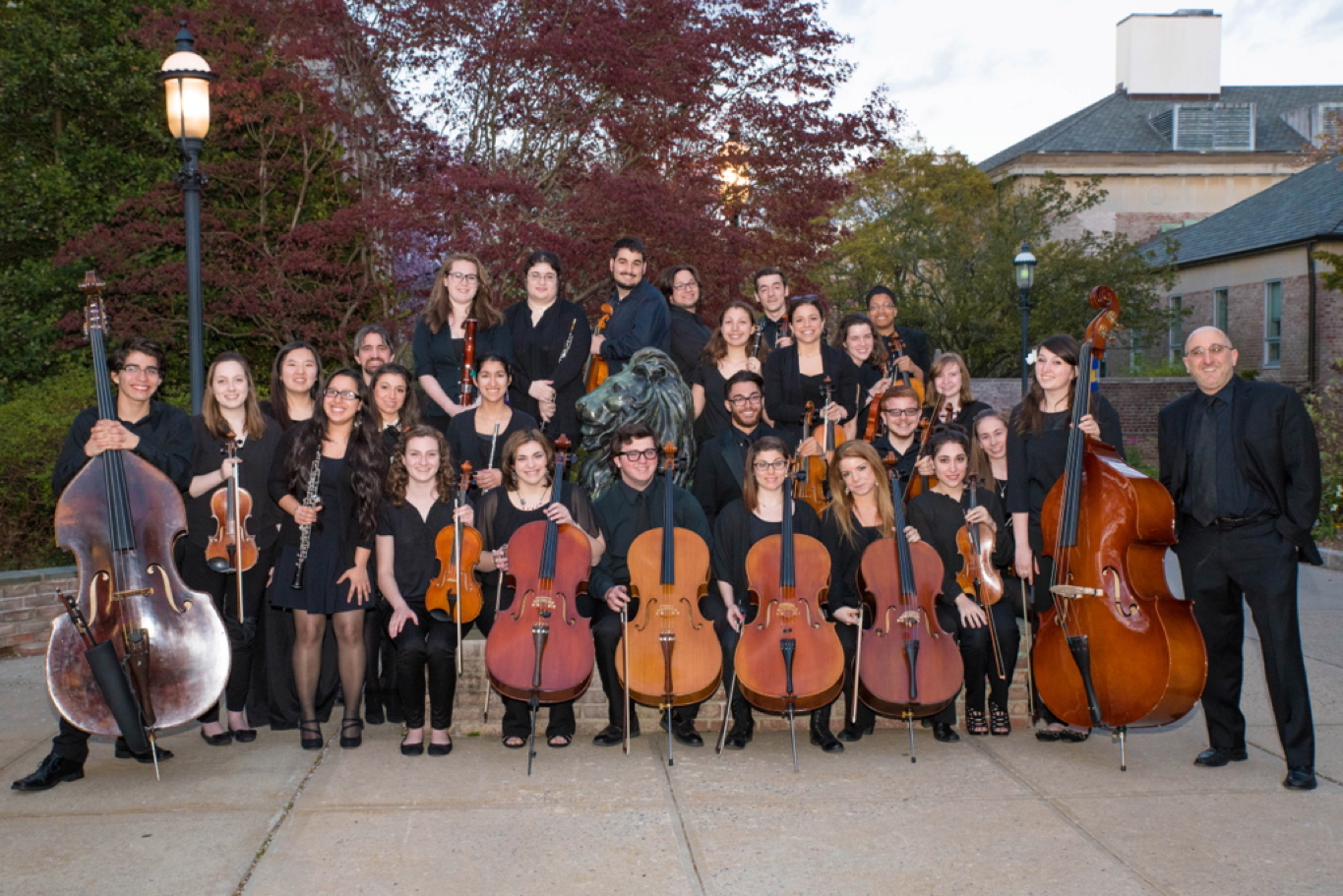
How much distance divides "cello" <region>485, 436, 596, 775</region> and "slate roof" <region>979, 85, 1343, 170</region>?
28850 millimetres

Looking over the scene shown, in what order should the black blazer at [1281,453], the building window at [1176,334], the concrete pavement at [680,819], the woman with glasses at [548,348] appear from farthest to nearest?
the building window at [1176,334] → the woman with glasses at [548,348] → the black blazer at [1281,453] → the concrete pavement at [680,819]

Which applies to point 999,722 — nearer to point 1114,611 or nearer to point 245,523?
point 1114,611

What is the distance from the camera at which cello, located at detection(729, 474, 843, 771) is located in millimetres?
4566

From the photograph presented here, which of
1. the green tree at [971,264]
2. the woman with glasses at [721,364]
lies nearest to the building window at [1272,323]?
the green tree at [971,264]

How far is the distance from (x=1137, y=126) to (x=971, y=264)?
14634 mm

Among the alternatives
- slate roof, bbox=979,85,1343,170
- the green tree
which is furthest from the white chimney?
the green tree

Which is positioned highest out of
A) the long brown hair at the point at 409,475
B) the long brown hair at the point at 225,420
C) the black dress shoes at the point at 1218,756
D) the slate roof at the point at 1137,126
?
the slate roof at the point at 1137,126

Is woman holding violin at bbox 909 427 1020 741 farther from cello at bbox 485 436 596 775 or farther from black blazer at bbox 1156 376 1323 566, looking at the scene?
cello at bbox 485 436 596 775

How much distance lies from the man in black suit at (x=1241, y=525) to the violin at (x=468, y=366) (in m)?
3.12

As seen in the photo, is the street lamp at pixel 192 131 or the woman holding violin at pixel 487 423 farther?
the street lamp at pixel 192 131

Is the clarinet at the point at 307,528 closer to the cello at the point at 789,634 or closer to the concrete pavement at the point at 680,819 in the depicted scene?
the concrete pavement at the point at 680,819

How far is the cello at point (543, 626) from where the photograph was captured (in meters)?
4.53

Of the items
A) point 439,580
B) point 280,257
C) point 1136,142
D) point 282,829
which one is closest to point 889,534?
point 439,580

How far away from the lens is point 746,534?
16.6 ft
